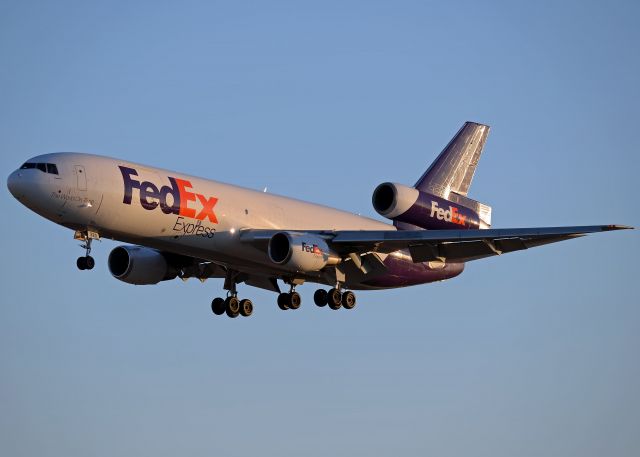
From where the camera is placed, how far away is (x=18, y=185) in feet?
160

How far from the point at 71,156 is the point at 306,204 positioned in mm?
11403

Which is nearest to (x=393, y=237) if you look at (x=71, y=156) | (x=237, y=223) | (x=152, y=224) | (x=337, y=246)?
(x=337, y=246)

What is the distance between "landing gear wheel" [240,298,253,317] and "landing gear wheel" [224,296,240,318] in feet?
0.59

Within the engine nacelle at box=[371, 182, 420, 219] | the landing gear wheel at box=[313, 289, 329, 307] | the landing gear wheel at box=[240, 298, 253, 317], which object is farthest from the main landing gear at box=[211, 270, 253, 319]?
the engine nacelle at box=[371, 182, 420, 219]

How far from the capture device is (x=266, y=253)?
53719mm

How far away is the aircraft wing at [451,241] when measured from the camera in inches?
2048

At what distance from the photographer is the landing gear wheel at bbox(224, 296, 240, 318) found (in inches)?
2276

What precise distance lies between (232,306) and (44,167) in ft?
39.2

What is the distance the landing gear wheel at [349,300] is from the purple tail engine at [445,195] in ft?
14.1

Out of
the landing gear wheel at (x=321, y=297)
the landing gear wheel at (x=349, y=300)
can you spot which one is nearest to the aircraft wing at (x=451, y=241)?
the landing gear wheel at (x=349, y=300)

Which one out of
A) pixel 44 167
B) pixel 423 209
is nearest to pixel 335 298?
pixel 423 209

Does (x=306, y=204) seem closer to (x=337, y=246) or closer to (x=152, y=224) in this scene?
(x=337, y=246)

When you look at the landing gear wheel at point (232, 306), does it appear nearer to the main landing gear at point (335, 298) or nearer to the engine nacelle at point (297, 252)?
the main landing gear at point (335, 298)

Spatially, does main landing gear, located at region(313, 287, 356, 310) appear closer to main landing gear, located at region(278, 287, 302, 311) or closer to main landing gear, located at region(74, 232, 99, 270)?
main landing gear, located at region(278, 287, 302, 311)
